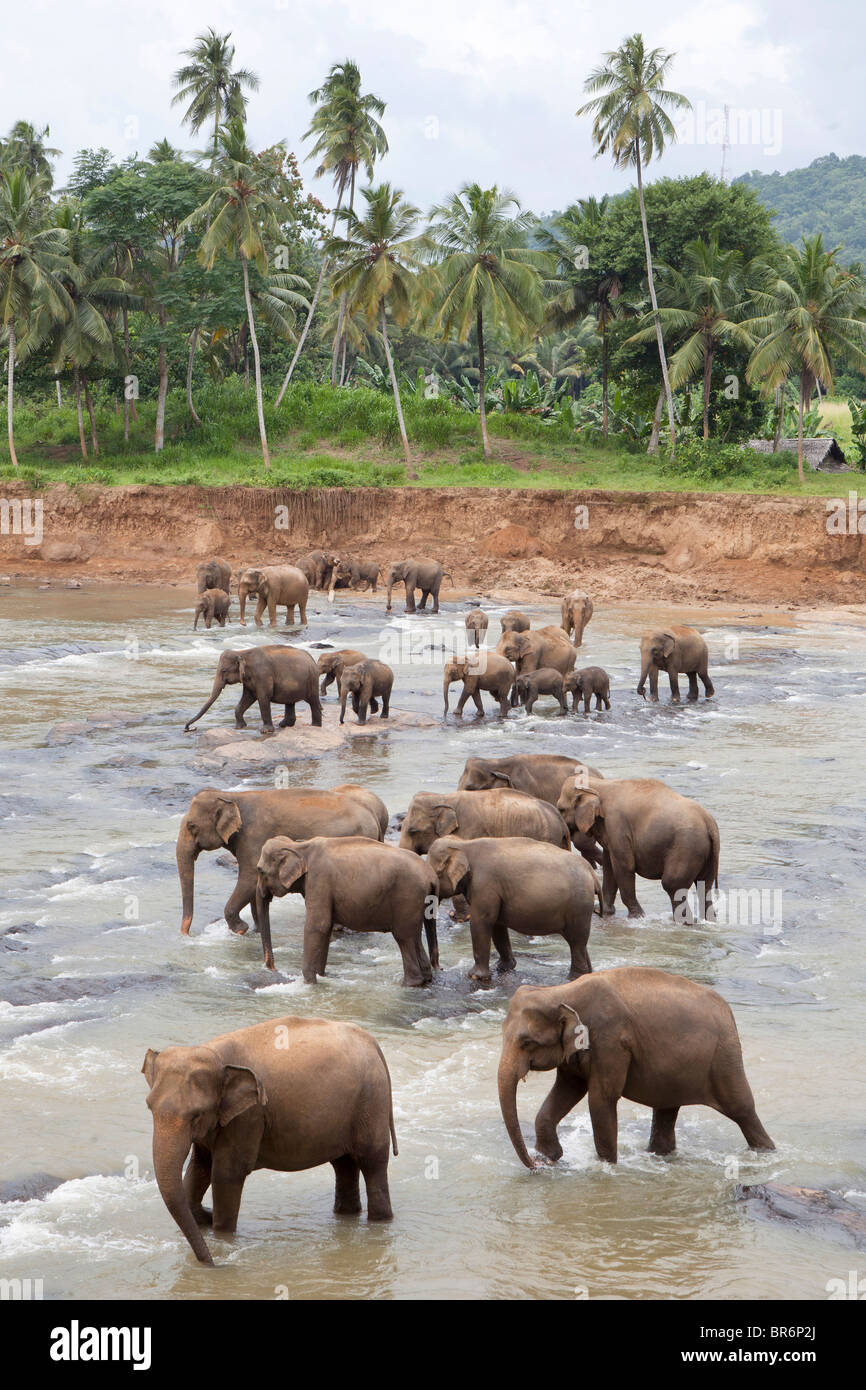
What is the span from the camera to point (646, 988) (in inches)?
282

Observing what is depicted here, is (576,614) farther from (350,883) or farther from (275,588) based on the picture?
(350,883)

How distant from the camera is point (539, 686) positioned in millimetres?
21047

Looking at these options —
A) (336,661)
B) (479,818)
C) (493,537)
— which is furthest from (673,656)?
(493,537)

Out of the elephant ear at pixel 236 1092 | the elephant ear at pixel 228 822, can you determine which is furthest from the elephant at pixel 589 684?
the elephant ear at pixel 236 1092

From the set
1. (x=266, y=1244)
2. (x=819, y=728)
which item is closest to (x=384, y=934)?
(x=266, y=1244)

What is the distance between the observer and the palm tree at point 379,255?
42.5 meters

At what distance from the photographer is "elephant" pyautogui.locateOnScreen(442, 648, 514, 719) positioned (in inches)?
796

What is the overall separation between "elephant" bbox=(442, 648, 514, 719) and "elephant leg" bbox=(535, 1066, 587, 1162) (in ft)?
42.2

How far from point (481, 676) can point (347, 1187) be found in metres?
13.9

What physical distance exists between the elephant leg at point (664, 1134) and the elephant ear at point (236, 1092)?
2.47 meters

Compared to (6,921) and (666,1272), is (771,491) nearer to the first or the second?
(6,921)

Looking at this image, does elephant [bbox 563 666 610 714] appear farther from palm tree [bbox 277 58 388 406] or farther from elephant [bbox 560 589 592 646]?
palm tree [bbox 277 58 388 406]

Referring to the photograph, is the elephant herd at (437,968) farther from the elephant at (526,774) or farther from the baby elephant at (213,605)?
the baby elephant at (213,605)

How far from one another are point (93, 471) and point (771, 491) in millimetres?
21157
